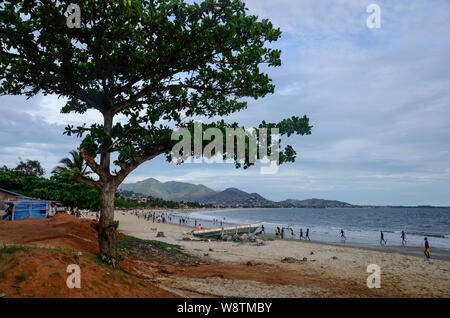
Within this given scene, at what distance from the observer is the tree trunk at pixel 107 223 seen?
30.6 ft

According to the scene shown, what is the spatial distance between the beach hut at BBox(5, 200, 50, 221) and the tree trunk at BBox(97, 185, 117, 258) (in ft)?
57.8

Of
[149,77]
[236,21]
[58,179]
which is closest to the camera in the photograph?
[236,21]

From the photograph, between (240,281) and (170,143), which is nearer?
(170,143)

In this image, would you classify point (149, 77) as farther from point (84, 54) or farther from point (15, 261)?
point (15, 261)

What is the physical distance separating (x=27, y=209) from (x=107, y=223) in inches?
767

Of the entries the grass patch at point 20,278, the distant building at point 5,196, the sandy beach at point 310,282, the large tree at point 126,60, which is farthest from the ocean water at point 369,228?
the grass patch at point 20,278

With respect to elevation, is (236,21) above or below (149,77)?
above

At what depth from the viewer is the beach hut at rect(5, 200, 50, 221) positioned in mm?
22328

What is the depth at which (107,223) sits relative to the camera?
9.45 metres

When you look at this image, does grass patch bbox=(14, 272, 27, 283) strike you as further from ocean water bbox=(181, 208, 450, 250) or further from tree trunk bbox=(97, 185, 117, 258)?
ocean water bbox=(181, 208, 450, 250)

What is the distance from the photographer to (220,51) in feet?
30.3
